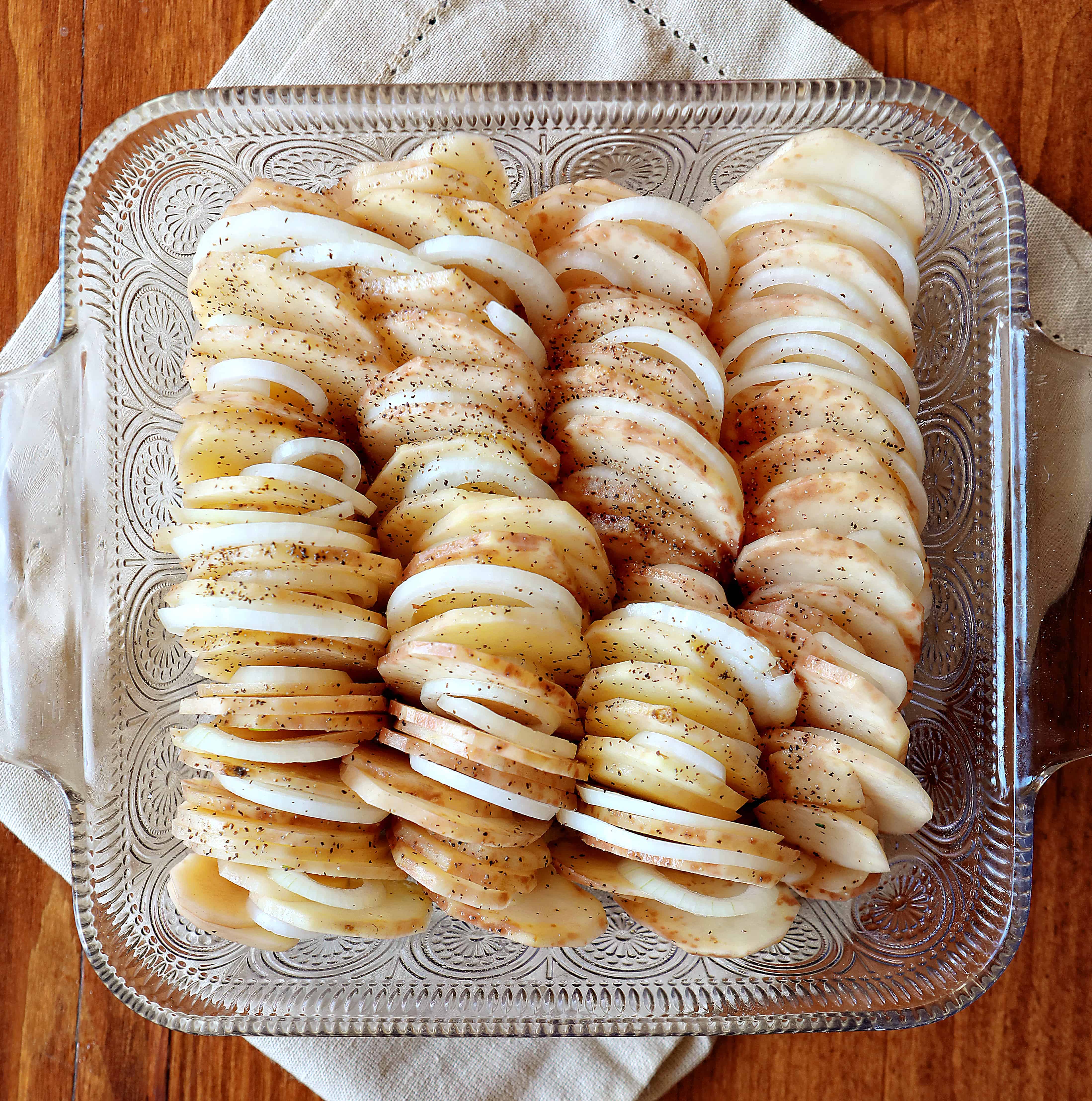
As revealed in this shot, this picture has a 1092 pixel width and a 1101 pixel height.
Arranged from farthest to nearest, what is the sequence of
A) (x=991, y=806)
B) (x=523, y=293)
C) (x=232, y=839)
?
(x=991, y=806) → (x=523, y=293) → (x=232, y=839)

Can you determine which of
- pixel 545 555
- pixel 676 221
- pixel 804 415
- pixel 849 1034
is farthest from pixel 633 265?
pixel 849 1034

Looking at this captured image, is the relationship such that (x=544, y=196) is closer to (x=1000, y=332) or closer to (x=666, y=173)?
(x=666, y=173)

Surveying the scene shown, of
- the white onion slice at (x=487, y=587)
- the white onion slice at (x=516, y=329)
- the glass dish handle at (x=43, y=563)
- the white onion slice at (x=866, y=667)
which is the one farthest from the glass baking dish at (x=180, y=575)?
the white onion slice at (x=487, y=587)

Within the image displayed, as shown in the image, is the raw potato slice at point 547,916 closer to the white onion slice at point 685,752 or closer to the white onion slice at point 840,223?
the white onion slice at point 685,752

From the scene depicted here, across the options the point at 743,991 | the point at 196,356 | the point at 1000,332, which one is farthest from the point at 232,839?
the point at 1000,332

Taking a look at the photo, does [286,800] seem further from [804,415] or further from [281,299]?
[804,415]

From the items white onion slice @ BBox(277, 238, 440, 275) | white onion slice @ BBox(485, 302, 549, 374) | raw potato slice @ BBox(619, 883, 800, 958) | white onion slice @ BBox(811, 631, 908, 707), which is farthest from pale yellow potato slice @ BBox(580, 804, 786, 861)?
white onion slice @ BBox(277, 238, 440, 275)

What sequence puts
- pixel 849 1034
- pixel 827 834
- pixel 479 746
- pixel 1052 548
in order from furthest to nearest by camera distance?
pixel 849 1034 < pixel 1052 548 < pixel 827 834 < pixel 479 746
